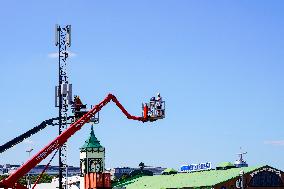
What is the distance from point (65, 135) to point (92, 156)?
42375mm

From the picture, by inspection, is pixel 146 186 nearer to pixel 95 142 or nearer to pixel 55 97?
pixel 95 142

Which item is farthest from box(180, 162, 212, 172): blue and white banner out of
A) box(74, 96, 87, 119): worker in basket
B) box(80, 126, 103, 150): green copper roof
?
box(74, 96, 87, 119): worker in basket

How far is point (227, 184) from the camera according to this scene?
306ft

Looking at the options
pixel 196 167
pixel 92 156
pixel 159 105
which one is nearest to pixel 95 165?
pixel 92 156

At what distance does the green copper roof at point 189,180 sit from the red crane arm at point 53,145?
4648 cm

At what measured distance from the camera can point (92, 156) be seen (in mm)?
87250

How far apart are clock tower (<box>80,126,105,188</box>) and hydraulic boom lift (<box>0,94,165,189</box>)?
1302 inches

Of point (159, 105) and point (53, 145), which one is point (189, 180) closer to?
point (159, 105)

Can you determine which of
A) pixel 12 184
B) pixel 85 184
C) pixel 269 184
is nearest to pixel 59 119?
pixel 12 184

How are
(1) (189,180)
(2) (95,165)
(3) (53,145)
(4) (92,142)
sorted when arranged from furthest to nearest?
1. (1) (189,180)
2. (4) (92,142)
3. (2) (95,165)
4. (3) (53,145)

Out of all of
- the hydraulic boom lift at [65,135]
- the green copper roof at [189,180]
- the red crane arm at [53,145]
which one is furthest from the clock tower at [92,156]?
the red crane arm at [53,145]

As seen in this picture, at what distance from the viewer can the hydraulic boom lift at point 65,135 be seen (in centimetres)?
4212

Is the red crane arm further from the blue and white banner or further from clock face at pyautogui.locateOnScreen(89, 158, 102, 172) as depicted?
the blue and white banner

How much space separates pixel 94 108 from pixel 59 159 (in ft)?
32.0
